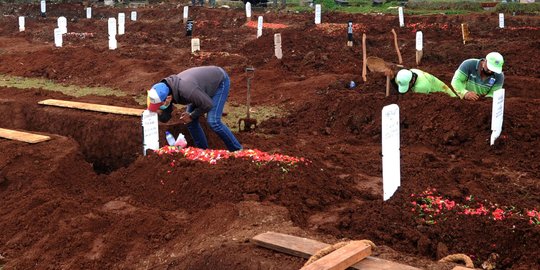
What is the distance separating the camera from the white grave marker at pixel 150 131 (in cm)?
859

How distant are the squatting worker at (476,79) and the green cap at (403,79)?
2.46 ft

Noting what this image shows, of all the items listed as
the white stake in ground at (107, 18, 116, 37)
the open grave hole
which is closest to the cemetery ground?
the open grave hole

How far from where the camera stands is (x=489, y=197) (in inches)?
287

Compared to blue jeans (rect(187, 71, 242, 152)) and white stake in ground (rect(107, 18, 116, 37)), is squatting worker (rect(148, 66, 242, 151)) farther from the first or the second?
white stake in ground (rect(107, 18, 116, 37))

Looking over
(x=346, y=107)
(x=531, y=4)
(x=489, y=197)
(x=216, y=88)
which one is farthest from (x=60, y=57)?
(x=531, y=4)

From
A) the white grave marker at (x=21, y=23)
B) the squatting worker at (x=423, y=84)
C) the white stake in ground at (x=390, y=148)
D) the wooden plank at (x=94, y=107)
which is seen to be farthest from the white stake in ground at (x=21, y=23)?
the white stake in ground at (x=390, y=148)

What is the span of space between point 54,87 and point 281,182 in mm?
11667

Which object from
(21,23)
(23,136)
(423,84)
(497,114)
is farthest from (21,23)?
(497,114)

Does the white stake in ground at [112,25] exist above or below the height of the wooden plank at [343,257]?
above

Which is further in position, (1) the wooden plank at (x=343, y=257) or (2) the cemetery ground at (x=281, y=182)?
(2) the cemetery ground at (x=281, y=182)

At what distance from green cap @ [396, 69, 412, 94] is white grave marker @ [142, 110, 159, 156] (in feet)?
14.1

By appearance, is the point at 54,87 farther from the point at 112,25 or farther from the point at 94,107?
the point at 94,107

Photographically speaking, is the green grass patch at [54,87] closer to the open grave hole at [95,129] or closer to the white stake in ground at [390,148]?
the open grave hole at [95,129]

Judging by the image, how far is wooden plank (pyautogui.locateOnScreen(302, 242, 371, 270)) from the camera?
4699 mm
